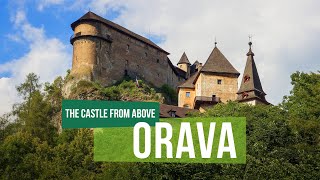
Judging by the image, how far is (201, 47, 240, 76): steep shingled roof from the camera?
71.3 metres

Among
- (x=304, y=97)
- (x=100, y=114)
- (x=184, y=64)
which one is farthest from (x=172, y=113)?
(x=184, y=64)

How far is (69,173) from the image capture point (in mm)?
44219

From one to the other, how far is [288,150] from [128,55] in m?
47.0

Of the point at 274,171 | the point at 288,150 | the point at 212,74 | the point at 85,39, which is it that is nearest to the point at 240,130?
the point at 288,150

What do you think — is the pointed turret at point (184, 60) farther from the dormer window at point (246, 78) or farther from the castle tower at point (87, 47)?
the dormer window at point (246, 78)

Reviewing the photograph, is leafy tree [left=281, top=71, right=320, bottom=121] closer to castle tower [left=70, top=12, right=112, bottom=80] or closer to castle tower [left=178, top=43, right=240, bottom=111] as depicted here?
castle tower [left=178, top=43, right=240, bottom=111]

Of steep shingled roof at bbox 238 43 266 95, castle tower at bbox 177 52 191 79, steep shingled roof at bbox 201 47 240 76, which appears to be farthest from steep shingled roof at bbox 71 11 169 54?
steep shingled roof at bbox 238 43 266 95

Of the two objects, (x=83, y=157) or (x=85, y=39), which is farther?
(x=85, y=39)

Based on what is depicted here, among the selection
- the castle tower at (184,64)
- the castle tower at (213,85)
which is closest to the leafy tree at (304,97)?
the castle tower at (213,85)

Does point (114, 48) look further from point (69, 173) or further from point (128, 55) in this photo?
point (69, 173)

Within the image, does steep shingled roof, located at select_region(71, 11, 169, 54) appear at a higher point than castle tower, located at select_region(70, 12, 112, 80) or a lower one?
higher

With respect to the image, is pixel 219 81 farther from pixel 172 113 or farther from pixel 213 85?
pixel 172 113

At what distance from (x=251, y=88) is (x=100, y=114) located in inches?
1600

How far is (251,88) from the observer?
65.9 m
